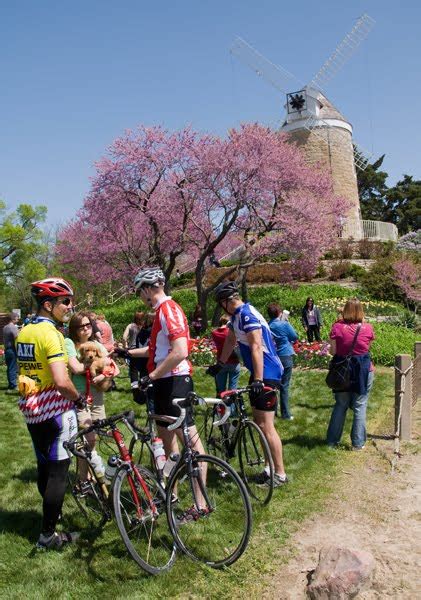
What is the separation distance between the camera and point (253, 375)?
16.1 feet

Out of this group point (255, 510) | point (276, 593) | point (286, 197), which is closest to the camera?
point (276, 593)

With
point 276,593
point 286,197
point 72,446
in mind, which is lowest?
point 276,593

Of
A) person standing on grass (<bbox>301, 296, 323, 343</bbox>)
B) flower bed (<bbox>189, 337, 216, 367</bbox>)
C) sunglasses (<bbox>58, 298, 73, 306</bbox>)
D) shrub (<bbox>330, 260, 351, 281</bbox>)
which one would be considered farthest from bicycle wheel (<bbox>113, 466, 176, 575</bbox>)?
shrub (<bbox>330, 260, 351, 281</bbox>)

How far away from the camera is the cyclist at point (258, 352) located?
4.93 m

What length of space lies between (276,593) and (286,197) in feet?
67.8

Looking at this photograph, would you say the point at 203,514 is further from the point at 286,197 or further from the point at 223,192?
the point at 286,197

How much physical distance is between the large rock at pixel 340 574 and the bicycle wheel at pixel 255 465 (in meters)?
1.35

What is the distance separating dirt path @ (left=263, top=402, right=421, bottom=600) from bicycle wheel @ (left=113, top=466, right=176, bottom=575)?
838mm

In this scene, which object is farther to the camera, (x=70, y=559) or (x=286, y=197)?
(x=286, y=197)

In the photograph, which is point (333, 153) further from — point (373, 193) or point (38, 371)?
point (38, 371)

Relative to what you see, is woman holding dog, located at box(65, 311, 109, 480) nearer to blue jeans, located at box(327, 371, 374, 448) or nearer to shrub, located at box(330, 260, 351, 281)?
blue jeans, located at box(327, 371, 374, 448)

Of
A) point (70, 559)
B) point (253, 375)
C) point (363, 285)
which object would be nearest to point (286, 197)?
point (363, 285)

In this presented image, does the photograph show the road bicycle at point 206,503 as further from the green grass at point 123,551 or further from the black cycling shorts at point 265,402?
the black cycling shorts at point 265,402

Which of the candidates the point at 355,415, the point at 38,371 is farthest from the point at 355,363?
the point at 38,371
